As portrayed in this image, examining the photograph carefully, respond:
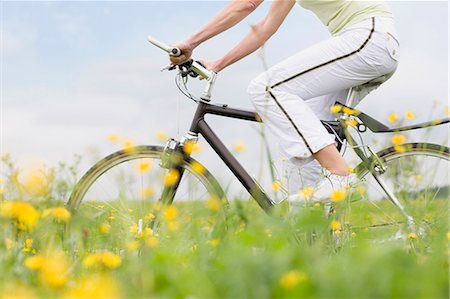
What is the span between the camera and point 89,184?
15.8 ft

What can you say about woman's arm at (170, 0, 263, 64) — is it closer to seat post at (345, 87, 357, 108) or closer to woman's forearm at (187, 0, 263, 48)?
woman's forearm at (187, 0, 263, 48)

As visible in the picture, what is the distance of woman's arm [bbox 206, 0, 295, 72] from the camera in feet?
14.6

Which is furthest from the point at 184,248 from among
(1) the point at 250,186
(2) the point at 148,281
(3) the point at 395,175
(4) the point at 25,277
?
(3) the point at 395,175

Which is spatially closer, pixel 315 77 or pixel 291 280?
pixel 291 280

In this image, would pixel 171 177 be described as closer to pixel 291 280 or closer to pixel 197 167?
pixel 197 167

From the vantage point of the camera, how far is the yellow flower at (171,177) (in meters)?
4.50

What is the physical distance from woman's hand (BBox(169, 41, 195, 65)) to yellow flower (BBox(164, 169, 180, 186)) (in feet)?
2.33

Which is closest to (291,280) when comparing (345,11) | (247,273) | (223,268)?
(247,273)

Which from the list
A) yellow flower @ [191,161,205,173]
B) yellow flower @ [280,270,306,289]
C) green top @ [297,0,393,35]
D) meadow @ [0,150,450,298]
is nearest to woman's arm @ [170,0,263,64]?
green top @ [297,0,393,35]

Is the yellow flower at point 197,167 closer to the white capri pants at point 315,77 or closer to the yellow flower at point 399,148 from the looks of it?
the white capri pants at point 315,77

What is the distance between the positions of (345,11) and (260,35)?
553mm

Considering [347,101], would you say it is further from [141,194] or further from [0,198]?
[0,198]

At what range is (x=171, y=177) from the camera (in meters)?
4.50

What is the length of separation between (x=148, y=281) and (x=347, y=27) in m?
2.72
